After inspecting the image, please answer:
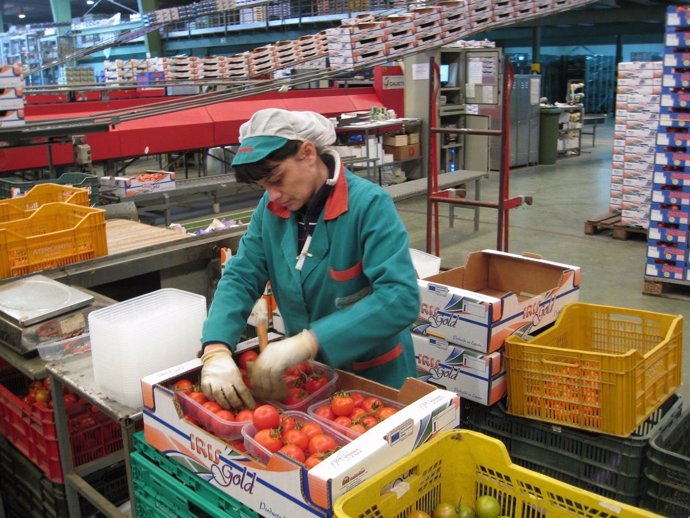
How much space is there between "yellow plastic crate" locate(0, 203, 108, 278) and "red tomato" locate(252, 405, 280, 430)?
1.76m

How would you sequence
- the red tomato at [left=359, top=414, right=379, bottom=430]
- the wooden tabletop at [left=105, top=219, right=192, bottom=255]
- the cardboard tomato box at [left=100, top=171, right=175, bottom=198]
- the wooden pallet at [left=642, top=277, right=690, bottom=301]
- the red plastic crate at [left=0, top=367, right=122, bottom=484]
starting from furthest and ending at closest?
1. the cardboard tomato box at [left=100, top=171, right=175, bottom=198]
2. the wooden pallet at [left=642, top=277, right=690, bottom=301]
3. the wooden tabletop at [left=105, top=219, right=192, bottom=255]
4. the red plastic crate at [left=0, top=367, right=122, bottom=484]
5. the red tomato at [left=359, top=414, right=379, bottom=430]

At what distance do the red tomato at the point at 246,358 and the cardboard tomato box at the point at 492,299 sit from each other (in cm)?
106

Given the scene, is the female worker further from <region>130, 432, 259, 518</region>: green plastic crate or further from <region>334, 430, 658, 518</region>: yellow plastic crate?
<region>334, 430, 658, 518</region>: yellow plastic crate

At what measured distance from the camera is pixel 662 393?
2695 mm

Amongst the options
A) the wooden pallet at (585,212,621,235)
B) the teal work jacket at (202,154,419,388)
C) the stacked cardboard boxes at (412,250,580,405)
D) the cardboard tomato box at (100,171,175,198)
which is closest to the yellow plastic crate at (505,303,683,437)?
the stacked cardboard boxes at (412,250,580,405)

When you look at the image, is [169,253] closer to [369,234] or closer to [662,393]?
[369,234]

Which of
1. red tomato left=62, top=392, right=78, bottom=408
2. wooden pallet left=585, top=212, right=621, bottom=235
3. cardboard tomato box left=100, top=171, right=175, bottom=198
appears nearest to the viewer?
red tomato left=62, top=392, right=78, bottom=408

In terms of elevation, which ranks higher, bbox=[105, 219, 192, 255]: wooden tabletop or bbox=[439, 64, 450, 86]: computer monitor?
bbox=[439, 64, 450, 86]: computer monitor

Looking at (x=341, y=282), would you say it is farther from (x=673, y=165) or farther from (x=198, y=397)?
(x=673, y=165)

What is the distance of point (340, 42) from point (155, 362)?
22.5ft

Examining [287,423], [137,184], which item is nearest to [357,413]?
[287,423]

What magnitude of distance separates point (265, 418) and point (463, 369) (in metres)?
1.47

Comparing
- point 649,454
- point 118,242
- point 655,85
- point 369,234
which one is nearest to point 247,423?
point 369,234

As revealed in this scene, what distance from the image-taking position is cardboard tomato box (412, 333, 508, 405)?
2779 millimetres
